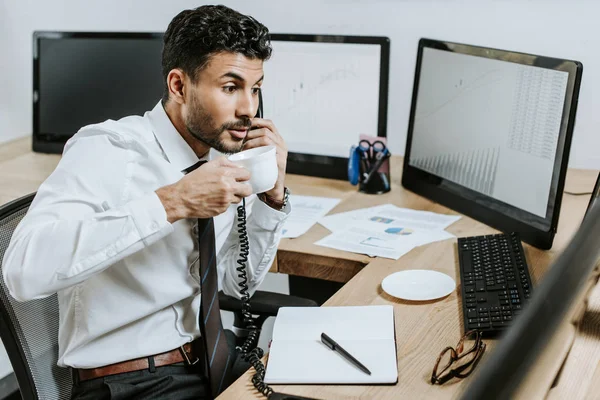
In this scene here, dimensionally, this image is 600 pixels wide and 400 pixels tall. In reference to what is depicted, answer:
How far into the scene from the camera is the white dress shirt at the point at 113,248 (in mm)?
1188

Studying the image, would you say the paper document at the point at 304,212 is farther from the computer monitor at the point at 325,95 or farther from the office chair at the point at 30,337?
the office chair at the point at 30,337

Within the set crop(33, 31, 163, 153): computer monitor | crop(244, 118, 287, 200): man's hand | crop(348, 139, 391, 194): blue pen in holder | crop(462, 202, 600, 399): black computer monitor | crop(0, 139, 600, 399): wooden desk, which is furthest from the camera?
crop(33, 31, 163, 153): computer monitor

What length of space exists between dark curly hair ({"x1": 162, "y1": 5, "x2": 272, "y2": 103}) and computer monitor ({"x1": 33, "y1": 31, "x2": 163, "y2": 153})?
3.20 ft

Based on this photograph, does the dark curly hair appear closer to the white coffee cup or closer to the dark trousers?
the white coffee cup

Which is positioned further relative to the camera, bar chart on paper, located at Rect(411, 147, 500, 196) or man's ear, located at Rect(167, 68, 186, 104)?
bar chart on paper, located at Rect(411, 147, 500, 196)

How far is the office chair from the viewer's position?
4.19 ft

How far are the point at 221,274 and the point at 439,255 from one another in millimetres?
517

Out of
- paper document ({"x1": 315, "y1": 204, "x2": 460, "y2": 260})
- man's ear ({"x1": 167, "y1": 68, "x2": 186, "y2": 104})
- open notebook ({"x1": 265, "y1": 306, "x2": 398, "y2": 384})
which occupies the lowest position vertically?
open notebook ({"x1": 265, "y1": 306, "x2": 398, "y2": 384})

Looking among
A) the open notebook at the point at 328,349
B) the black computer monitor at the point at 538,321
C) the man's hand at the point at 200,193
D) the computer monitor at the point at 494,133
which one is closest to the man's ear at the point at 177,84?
the man's hand at the point at 200,193

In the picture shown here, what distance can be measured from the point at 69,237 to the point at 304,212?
922mm

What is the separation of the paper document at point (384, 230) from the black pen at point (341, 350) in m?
0.46

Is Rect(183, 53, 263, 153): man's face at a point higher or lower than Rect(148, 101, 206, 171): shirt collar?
higher

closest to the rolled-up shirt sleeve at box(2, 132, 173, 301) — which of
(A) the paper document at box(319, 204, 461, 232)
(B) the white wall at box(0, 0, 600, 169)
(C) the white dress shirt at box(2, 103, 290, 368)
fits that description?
(C) the white dress shirt at box(2, 103, 290, 368)

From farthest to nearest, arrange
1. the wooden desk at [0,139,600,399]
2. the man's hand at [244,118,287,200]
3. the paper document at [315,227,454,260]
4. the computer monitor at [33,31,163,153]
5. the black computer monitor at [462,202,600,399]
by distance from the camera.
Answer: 1. the computer monitor at [33,31,163,153]
2. the paper document at [315,227,454,260]
3. the man's hand at [244,118,287,200]
4. the wooden desk at [0,139,600,399]
5. the black computer monitor at [462,202,600,399]
